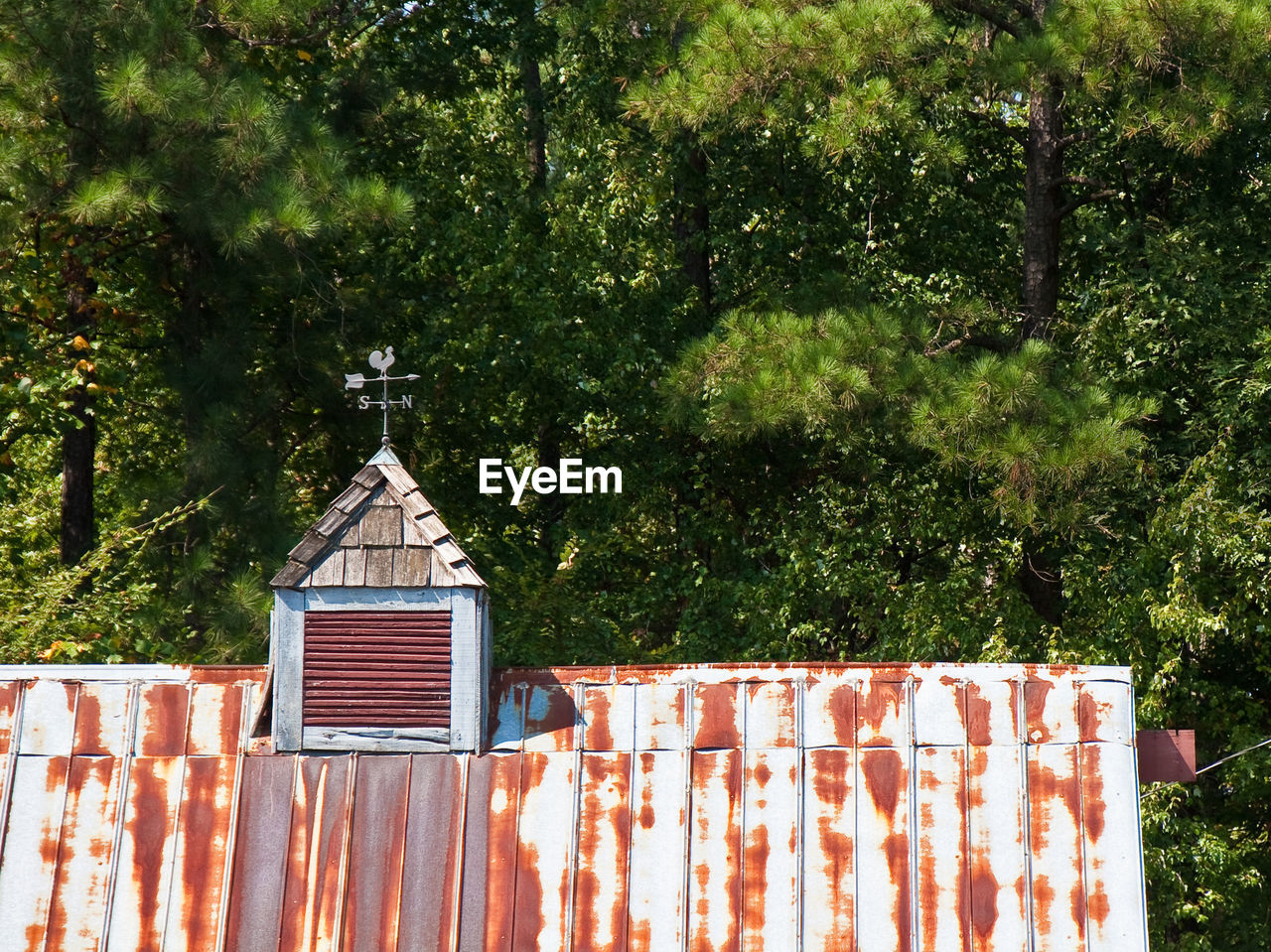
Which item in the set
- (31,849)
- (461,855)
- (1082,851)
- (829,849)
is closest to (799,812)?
(829,849)

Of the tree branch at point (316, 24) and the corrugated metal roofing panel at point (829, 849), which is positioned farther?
the tree branch at point (316, 24)

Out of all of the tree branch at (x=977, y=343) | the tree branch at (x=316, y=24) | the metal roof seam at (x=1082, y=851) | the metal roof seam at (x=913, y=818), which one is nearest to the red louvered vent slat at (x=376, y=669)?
the metal roof seam at (x=913, y=818)

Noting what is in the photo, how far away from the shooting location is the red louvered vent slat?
6375mm

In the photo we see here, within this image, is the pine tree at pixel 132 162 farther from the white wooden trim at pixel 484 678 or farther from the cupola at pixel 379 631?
the white wooden trim at pixel 484 678

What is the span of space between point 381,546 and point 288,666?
0.64 metres

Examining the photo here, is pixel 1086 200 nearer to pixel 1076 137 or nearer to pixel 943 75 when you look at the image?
pixel 1076 137

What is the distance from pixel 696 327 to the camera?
47.4 ft

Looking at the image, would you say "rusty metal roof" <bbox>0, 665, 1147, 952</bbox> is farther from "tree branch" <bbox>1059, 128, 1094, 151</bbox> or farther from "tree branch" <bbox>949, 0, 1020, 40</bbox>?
"tree branch" <bbox>1059, 128, 1094, 151</bbox>

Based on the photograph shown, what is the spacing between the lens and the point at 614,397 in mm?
14141

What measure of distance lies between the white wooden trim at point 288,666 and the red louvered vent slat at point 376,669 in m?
0.03

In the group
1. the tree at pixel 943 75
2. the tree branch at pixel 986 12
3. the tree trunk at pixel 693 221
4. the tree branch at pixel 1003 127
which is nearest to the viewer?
the tree at pixel 943 75

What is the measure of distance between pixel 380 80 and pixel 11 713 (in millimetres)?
9133

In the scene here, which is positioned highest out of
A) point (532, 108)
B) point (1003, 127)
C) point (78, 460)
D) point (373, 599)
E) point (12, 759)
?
point (532, 108)

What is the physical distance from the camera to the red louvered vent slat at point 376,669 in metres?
6.38
